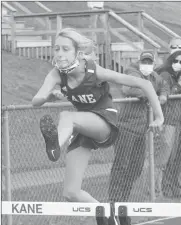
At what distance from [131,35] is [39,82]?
375 cm

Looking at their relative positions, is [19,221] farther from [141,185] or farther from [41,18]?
[41,18]

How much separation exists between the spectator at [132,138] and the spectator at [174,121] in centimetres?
57

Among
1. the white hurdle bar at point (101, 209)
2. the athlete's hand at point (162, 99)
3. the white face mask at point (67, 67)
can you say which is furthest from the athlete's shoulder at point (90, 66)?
the athlete's hand at point (162, 99)

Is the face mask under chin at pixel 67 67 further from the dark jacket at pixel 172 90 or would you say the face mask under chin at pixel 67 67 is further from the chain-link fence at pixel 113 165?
the dark jacket at pixel 172 90

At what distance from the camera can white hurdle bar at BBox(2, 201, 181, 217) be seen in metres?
8.30

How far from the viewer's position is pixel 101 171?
1109cm

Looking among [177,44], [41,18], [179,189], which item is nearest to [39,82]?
[41,18]

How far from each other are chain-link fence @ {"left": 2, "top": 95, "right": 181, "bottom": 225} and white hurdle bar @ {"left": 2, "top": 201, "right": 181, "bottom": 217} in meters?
1.06

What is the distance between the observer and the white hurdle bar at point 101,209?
A: 8.30m

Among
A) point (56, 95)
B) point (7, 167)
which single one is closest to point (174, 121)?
point (7, 167)

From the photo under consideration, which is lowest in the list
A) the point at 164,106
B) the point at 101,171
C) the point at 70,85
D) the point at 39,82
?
the point at 39,82

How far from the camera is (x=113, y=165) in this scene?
35.1 ft

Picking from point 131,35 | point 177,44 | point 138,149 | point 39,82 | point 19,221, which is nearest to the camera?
point 19,221

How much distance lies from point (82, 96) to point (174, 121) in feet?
12.6
